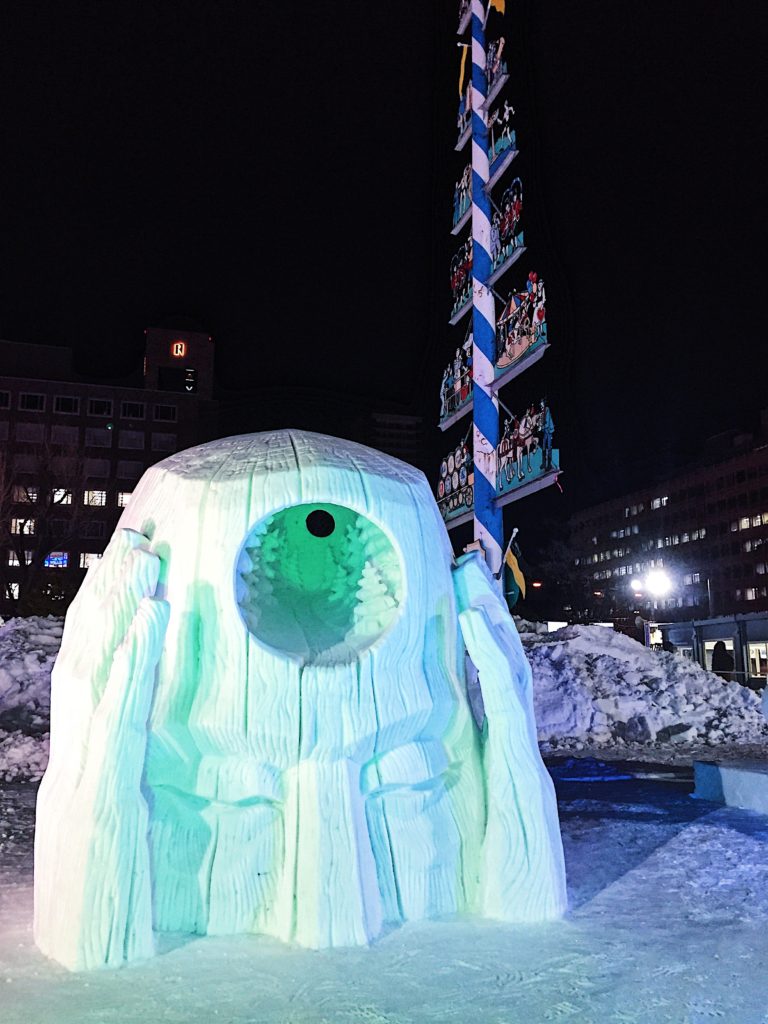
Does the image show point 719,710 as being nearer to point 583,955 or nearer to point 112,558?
point 583,955

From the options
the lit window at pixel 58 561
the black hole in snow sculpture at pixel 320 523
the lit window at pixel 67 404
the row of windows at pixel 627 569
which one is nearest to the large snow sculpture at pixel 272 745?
the black hole in snow sculpture at pixel 320 523

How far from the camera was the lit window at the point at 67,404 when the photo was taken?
6278 centimetres

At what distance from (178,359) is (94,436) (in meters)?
11.8

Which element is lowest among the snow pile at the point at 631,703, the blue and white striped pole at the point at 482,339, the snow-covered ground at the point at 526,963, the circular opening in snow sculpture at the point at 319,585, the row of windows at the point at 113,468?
the snow-covered ground at the point at 526,963

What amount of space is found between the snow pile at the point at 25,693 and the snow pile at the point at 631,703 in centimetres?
618

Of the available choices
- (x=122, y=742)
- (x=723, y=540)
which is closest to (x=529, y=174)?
(x=122, y=742)

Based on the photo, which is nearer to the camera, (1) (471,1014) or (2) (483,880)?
(1) (471,1014)

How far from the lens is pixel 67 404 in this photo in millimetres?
63250

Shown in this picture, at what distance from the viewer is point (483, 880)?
4.12 meters

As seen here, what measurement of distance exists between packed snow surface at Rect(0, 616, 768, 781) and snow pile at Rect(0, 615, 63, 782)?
0.04 ft

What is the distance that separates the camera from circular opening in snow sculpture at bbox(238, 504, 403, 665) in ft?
13.7

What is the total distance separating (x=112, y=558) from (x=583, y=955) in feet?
8.81

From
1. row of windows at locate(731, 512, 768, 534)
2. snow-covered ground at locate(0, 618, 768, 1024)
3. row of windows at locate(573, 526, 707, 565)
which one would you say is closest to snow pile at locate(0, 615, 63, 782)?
snow-covered ground at locate(0, 618, 768, 1024)

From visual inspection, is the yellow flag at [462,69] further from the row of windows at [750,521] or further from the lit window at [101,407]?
the row of windows at [750,521]
